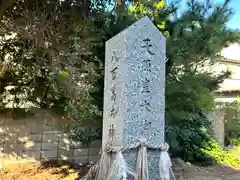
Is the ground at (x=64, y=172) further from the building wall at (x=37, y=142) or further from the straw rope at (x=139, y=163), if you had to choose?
the straw rope at (x=139, y=163)

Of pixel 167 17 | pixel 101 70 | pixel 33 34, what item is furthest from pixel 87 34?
pixel 167 17

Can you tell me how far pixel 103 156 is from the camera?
3.41m

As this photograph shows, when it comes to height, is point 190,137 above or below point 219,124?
below

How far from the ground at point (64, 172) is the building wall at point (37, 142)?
23cm

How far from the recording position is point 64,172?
5957mm

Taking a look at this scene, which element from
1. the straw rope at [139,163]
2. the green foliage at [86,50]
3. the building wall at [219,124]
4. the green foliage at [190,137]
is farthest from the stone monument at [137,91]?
the building wall at [219,124]

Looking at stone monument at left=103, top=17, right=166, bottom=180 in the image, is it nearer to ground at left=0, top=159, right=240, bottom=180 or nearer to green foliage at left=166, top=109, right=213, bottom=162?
ground at left=0, top=159, right=240, bottom=180

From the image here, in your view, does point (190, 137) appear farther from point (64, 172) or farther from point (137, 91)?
point (137, 91)

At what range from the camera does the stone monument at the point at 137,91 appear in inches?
128

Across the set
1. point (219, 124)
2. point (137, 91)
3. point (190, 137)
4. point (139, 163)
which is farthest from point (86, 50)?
point (219, 124)

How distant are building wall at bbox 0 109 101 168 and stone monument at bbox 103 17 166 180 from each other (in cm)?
335

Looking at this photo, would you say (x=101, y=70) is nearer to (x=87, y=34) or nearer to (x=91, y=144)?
(x=87, y=34)

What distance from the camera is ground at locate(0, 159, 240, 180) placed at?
568 centimetres

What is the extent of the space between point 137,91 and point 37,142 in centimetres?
386
